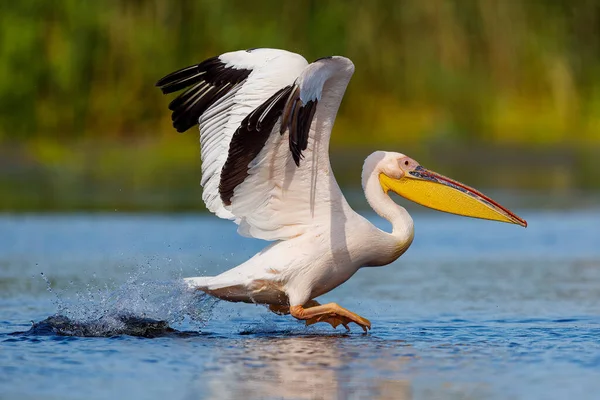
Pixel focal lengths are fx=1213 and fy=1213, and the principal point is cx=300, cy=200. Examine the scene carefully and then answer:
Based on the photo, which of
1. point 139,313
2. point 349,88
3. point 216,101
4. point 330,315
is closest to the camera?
point 330,315

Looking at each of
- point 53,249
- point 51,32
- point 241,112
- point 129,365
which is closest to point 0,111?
point 51,32

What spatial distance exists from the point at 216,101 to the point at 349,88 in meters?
12.4

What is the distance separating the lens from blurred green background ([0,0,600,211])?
64.4ft

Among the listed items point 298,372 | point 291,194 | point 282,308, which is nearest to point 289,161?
point 291,194

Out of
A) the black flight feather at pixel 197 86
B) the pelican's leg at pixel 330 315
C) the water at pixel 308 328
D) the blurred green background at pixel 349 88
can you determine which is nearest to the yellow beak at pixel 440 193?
the water at pixel 308 328

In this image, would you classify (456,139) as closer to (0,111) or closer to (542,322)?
(0,111)

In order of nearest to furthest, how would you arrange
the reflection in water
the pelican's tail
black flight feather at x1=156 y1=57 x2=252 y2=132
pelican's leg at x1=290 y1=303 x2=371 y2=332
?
the reflection in water → pelican's leg at x1=290 y1=303 x2=371 y2=332 → the pelican's tail → black flight feather at x1=156 y1=57 x2=252 y2=132

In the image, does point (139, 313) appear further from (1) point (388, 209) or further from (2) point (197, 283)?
(1) point (388, 209)

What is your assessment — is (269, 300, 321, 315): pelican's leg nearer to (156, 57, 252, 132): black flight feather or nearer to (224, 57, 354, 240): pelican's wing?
(224, 57, 354, 240): pelican's wing

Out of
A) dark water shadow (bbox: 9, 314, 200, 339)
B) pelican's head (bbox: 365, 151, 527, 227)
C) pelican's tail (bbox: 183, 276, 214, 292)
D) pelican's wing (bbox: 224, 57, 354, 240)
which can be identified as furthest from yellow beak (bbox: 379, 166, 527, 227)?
dark water shadow (bbox: 9, 314, 200, 339)

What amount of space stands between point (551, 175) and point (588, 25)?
4.64m

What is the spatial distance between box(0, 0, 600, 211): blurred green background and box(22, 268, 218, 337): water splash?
1139cm

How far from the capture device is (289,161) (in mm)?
7023

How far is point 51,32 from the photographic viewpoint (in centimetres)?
2002
